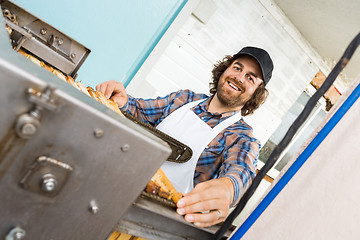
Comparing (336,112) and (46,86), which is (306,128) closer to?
(336,112)

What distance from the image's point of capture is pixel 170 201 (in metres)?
0.79

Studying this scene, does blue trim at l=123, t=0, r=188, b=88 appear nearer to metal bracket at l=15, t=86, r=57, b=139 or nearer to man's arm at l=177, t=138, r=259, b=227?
man's arm at l=177, t=138, r=259, b=227

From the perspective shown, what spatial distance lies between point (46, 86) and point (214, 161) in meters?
1.50

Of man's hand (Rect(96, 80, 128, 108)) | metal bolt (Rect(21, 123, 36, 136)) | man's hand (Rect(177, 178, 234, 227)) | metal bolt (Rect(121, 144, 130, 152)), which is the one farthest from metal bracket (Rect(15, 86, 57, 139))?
man's hand (Rect(96, 80, 128, 108))

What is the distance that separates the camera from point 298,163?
25.4 inches

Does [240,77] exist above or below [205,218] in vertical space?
above

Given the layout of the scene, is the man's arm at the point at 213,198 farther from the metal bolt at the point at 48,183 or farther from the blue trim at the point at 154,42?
the blue trim at the point at 154,42

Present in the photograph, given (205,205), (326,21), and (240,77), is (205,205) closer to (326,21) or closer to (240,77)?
(240,77)

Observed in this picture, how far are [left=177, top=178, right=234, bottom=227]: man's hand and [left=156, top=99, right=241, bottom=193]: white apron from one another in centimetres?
83

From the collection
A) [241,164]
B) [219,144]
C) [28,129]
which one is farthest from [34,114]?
[219,144]

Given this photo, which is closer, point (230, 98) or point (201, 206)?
point (201, 206)

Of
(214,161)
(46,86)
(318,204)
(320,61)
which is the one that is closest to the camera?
(46,86)

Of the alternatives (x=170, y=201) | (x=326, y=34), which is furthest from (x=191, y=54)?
(x=170, y=201)

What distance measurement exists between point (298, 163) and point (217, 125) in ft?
4.07
